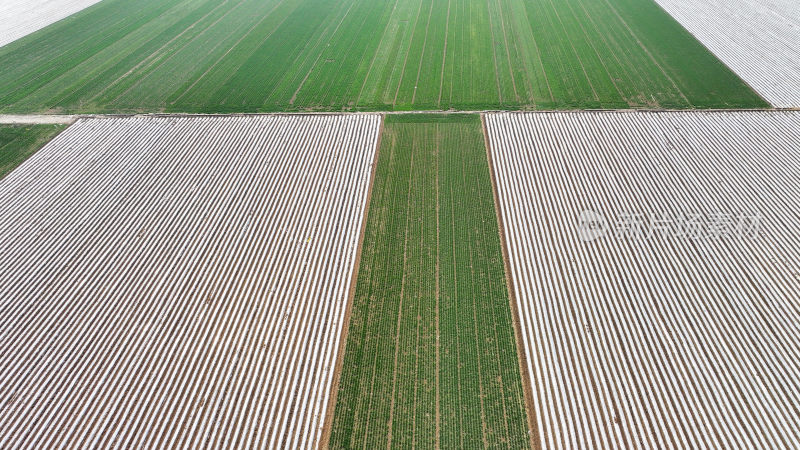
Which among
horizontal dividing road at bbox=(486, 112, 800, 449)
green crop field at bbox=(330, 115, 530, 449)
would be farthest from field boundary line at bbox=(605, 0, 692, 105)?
green crop field at bbox=(330, 115, 530, 449)

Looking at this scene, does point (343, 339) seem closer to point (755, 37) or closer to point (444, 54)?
point (444, 54)

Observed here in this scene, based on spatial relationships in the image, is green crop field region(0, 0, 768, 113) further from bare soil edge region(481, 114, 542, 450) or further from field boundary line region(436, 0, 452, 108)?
bare soil edge region(481, 114, 542, 450)

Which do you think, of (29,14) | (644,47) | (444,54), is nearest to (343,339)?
(444,54)

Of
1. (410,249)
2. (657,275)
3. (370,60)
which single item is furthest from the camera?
(370,60)

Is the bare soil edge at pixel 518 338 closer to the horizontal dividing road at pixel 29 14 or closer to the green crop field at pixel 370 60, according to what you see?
the green crop field at pixel 370 60

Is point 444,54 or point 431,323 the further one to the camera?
point 444,54

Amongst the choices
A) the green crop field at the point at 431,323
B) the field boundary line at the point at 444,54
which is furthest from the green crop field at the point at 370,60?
the green crop field at the point at 431,323
